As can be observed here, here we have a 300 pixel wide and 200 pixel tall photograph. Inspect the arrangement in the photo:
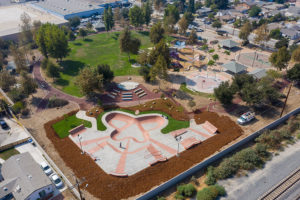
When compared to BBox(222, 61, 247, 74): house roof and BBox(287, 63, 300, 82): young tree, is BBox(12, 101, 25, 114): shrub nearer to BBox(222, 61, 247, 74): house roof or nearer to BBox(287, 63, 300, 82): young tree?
BBox(222, 61, 247, 74): house roof

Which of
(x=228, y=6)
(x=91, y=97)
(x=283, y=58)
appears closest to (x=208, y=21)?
(x=228, y=6)

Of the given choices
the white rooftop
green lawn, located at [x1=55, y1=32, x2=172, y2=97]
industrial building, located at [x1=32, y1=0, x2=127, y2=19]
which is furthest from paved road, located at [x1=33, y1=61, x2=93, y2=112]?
industrial building, located at [x1=32, y1=0, x2=127, y2=19]

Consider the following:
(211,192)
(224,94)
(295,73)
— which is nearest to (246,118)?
(224,94)

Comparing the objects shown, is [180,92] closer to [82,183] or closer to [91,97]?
[91,97]

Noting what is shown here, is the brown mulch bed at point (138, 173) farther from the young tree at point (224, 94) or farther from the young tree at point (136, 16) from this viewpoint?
the young tree at point (136, 16)

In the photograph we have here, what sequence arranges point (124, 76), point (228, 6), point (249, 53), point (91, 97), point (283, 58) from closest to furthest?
point (91, 97) < point (283, 58) < point (124, 76) < point (249, 53) < point (228, 6)

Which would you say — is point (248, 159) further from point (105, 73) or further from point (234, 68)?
point (105, 73)

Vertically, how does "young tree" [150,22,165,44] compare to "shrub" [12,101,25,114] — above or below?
above

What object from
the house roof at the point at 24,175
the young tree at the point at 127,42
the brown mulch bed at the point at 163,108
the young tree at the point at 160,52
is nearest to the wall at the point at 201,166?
the brown mulch bed at the point at 163,108
